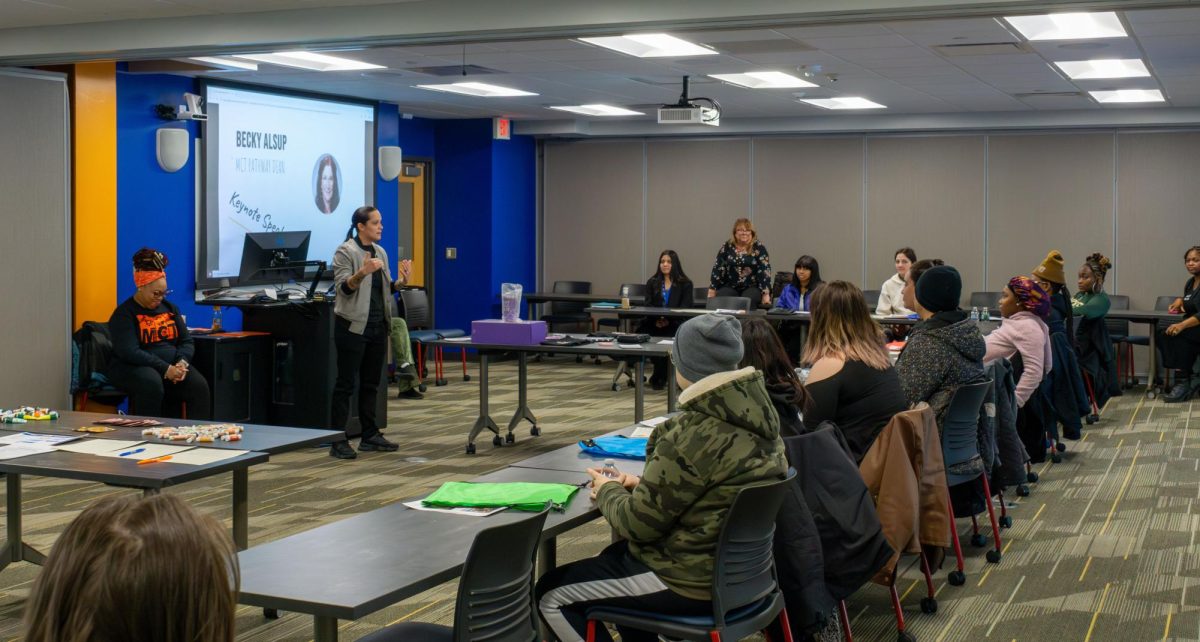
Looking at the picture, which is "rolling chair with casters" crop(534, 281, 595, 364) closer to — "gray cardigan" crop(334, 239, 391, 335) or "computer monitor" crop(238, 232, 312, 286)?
"computer monitor" crop(238, 232, 312, 286)

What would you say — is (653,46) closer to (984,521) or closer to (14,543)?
(984,521)

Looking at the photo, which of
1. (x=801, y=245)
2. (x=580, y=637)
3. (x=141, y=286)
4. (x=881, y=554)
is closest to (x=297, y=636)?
(x=580, y=637)

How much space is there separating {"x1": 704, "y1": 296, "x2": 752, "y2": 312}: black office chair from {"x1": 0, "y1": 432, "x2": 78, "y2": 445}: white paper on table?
292 inches

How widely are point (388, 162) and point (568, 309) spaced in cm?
337

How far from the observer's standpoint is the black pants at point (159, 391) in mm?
7168

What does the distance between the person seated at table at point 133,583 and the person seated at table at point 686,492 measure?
1.97 m

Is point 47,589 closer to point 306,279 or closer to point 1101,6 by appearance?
point 1101,6

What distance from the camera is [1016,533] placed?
238 inches

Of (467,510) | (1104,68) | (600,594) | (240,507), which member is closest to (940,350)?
(600,594)

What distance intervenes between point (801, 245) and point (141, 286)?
901cm

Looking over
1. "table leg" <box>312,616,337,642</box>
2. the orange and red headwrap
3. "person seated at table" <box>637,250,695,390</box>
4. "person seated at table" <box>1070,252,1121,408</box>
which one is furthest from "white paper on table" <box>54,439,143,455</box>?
A: "person seated at table" <box>637,250,695,390</box>

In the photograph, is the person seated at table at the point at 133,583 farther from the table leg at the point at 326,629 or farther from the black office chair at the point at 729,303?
the black office chair at the point at 729,303

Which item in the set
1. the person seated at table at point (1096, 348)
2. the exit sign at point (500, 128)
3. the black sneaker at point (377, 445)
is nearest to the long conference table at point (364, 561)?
the black sneaker at point (377, 445)

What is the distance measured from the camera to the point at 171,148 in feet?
30.6
